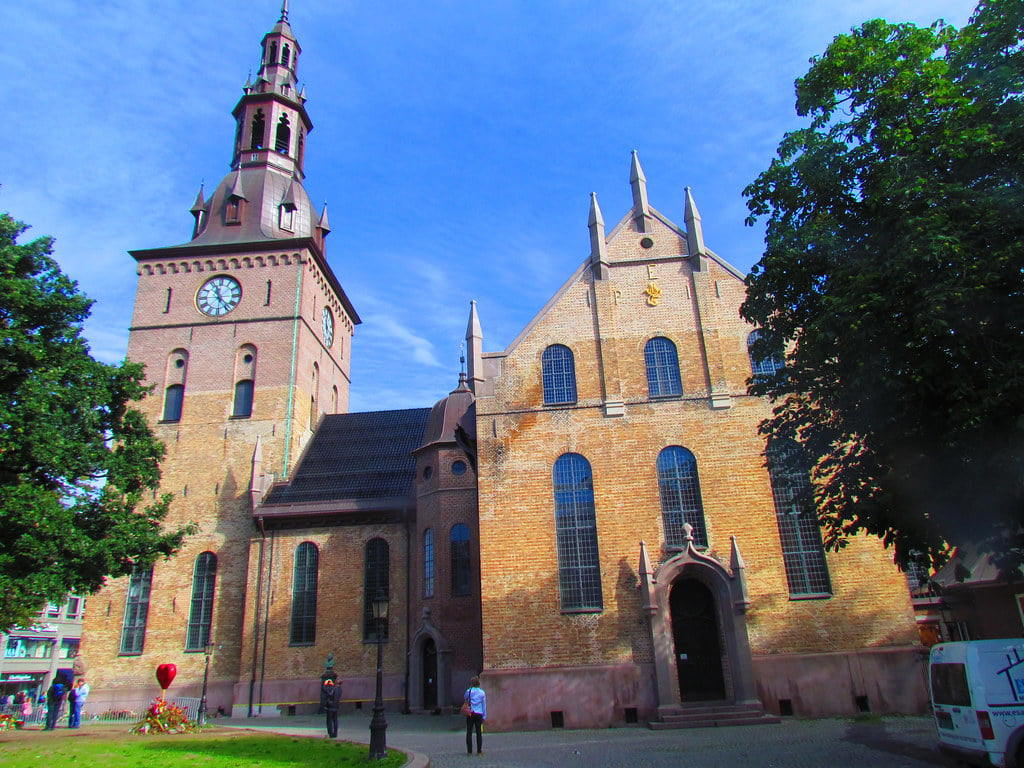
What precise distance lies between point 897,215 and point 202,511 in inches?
1123

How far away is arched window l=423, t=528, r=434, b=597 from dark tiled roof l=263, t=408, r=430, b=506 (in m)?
2.64

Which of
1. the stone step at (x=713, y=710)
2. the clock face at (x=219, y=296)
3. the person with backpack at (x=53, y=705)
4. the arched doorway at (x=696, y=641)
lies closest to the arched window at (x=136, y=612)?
the person with backpack at (x=53, y=705)

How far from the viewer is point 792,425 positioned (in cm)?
1389

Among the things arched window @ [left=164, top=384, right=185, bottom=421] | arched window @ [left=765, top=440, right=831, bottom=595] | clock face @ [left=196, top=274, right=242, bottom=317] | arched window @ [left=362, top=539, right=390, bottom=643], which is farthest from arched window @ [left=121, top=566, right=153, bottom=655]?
arched window @ [left=765, top=440, right=831, bottom=595]

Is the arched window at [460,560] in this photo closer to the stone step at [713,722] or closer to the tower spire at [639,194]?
the stone step at [713,722]

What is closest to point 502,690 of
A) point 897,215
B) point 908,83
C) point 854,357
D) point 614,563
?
point 614,563

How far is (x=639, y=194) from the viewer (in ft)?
79.2

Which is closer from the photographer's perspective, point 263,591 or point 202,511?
point 263,591

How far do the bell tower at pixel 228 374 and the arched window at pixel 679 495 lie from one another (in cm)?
1745

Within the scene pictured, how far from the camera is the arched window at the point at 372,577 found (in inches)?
1113

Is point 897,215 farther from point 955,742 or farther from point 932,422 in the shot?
point 955,742

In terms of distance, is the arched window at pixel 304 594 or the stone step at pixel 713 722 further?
the arched window at pixel 304 594

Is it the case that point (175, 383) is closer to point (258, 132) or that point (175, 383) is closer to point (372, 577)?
point (372, 577)

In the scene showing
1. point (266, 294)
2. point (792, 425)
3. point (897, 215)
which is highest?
point (266, 294)
